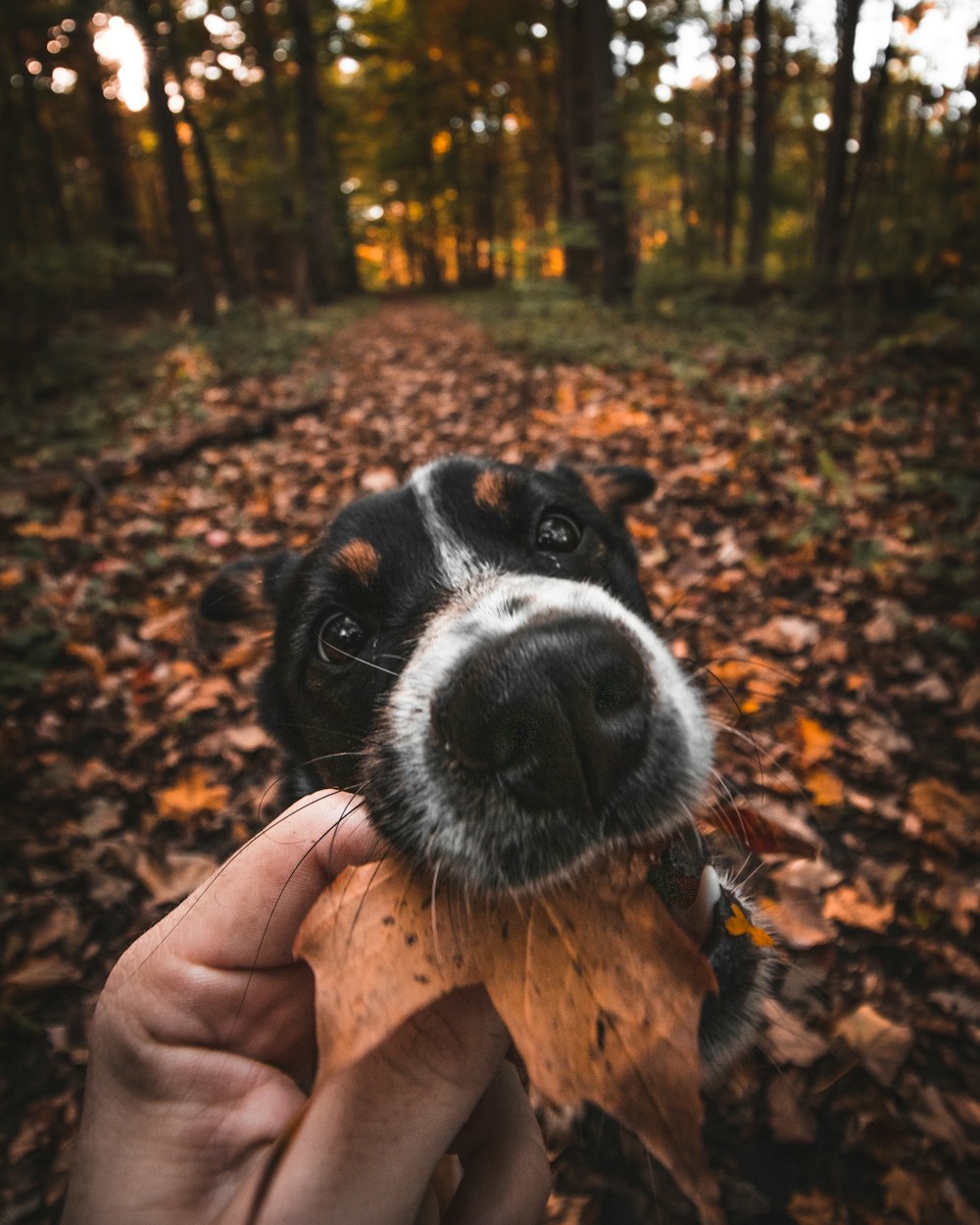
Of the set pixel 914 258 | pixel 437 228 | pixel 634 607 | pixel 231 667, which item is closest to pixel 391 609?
pixel 634 607

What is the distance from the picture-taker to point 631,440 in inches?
297

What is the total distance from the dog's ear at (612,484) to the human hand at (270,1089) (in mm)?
2424

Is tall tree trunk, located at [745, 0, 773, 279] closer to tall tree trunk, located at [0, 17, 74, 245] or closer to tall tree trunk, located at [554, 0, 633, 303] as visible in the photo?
tall tree trunk, located at [554, 0, 633, 303]

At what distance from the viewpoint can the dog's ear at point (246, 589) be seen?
3.19 m

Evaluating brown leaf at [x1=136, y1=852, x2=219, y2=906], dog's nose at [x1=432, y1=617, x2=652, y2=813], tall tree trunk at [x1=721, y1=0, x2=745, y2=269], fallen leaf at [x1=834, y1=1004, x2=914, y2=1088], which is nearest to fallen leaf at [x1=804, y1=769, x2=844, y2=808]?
fallen leaf at [x1=834, y1=1004, x2=914, y2=1088]

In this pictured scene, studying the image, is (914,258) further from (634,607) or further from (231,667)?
(231,667)

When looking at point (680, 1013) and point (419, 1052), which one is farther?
point (419, 1052)

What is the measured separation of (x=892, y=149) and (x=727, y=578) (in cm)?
1104

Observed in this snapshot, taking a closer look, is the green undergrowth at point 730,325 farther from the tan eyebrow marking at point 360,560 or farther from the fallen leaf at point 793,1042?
the tan eyebrow marking at point 360,560

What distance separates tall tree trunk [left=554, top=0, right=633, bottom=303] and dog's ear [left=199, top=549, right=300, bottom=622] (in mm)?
9935

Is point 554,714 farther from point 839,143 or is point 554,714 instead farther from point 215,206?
point 215,206

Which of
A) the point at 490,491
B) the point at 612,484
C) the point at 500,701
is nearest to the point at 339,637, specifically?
the point at 490,491

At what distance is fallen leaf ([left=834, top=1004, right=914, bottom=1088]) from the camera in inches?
93.4

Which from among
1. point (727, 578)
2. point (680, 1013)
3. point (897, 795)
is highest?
point (680, 1013)
